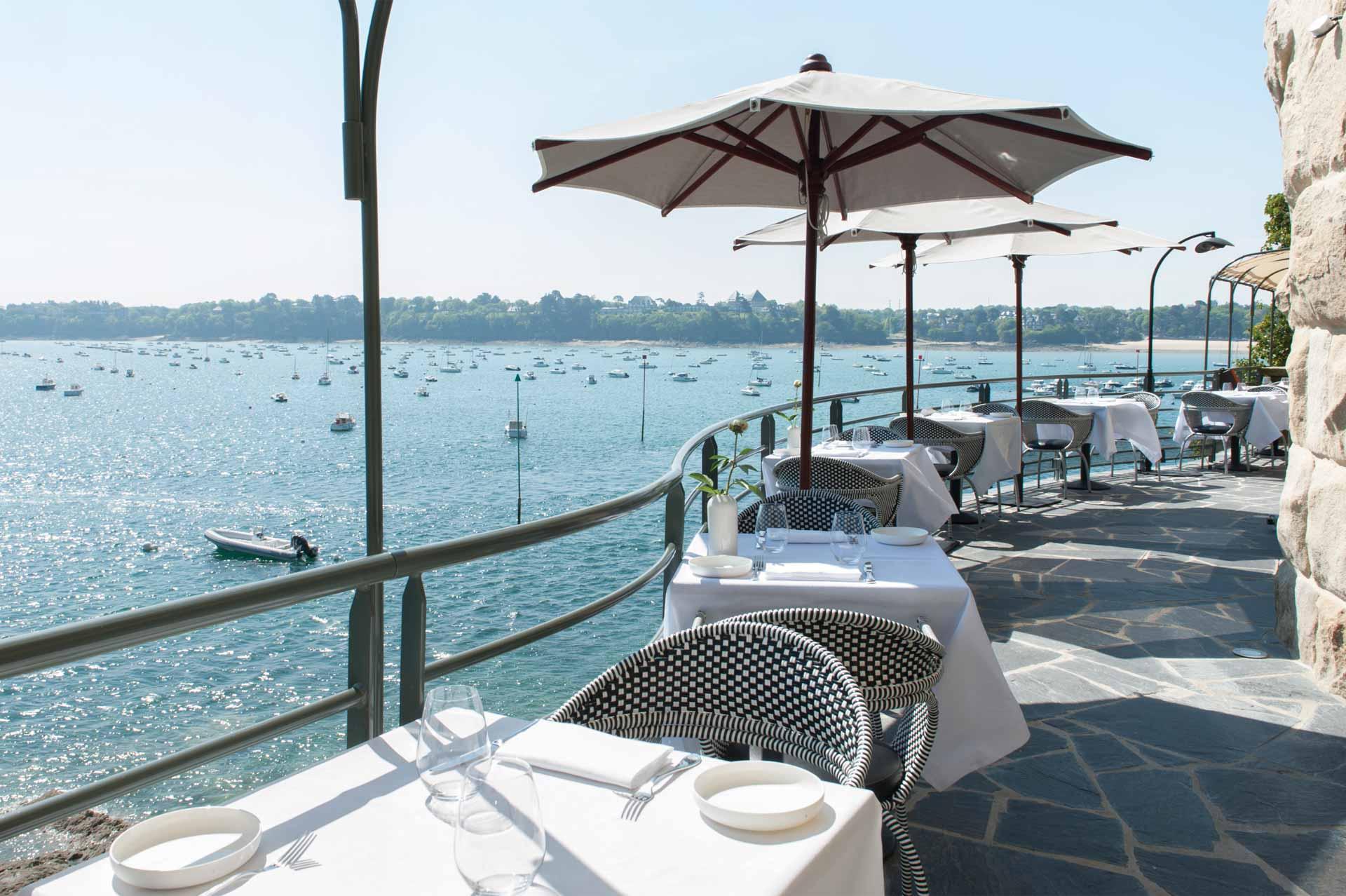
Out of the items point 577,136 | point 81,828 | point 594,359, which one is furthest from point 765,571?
point 594,359

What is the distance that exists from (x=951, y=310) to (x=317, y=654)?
32.6 meters

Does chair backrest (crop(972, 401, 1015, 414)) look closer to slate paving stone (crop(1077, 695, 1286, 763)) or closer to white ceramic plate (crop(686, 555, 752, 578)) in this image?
slate paving stone (crop(1077, 695, 1286, 763))

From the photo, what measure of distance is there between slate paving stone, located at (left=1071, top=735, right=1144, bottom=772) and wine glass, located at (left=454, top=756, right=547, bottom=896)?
2.75 meters

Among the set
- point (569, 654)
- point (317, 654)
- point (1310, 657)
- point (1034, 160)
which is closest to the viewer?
point (1310, 657)

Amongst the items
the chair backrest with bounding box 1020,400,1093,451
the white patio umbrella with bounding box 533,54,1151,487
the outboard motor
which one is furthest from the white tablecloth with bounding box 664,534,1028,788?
the outboard motor

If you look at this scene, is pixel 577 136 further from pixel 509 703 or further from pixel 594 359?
pixel 594 359

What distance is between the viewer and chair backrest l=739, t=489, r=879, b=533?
399cm

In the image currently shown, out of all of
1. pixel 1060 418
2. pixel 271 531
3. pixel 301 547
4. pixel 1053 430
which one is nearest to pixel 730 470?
pixel 1060 418

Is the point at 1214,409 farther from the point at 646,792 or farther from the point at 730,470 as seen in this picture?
the point at 646,792

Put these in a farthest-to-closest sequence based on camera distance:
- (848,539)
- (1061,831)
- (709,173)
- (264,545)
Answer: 1. (264,545)
2. (709,173)
3. (848,539)
4. (1061,831)

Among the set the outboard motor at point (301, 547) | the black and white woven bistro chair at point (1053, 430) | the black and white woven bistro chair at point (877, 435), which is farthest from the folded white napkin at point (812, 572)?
the outboard motor at point (301, 547)

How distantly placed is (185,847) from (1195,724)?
11.8 ft

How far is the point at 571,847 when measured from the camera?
1.34 m

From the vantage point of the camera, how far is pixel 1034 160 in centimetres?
459
